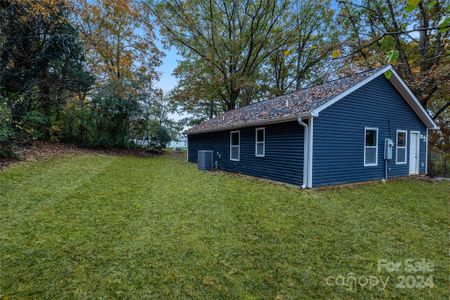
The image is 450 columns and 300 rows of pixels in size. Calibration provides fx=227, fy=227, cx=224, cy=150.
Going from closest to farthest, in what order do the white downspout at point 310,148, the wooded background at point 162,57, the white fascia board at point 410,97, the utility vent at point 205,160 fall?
the white downspout at point 310,148 < the white fascia board at point 410,97 < the wooded background at point 162,57 < the utility vent at point 205,160

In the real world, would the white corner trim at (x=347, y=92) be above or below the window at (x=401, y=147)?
above

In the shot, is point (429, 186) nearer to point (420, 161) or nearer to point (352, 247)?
point (420, 161)

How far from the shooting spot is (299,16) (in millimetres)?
17203

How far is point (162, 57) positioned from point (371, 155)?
55.7 feet

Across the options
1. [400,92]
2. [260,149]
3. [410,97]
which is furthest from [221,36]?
[410,97]

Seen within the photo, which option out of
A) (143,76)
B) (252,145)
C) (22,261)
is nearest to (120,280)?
(22,261)

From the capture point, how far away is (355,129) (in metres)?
7.73

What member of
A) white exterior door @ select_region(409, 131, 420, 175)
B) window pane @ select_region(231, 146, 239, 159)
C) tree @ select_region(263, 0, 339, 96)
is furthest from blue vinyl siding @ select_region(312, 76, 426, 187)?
tree @ select_region(263, 0, 339, 96)

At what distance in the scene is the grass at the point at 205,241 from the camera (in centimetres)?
239

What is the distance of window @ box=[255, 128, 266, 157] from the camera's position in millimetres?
8578

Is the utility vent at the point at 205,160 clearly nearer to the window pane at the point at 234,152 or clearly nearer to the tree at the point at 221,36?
the window pane at the point at 234,152

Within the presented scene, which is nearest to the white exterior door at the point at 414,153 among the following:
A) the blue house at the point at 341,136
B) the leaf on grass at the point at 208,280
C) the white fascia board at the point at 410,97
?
the blue house at the point at 341,136

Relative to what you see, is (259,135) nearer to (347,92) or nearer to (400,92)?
(347,92)

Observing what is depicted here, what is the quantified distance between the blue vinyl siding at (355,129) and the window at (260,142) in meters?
2.18
